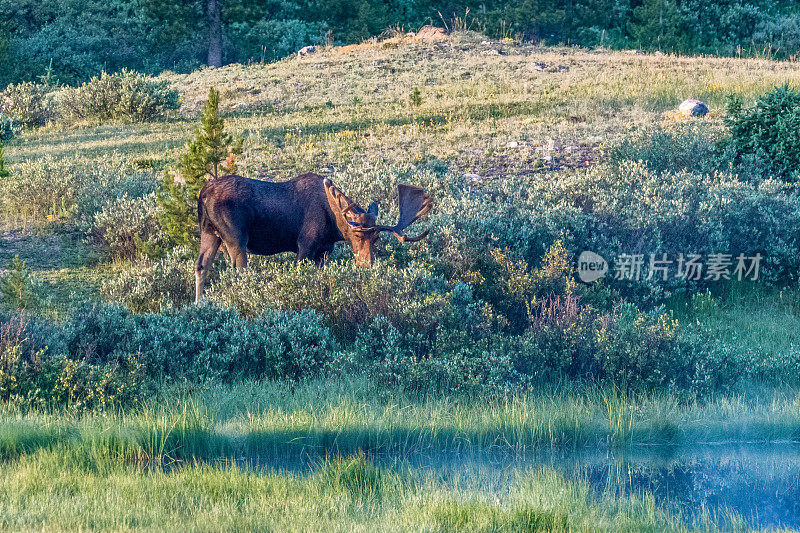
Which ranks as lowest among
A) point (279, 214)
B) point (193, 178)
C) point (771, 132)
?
point (279, 214)

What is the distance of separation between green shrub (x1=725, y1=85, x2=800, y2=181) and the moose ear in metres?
8.83

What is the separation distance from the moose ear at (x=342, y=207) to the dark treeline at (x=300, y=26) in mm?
29222

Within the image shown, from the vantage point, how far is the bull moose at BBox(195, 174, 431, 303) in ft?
35.9

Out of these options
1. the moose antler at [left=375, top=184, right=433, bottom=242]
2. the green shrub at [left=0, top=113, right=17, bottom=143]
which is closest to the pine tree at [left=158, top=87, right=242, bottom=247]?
the moose antler at [left=375, top=184, right=433, bottom=242]

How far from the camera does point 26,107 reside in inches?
1013

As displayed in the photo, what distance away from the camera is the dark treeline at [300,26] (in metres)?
39.0

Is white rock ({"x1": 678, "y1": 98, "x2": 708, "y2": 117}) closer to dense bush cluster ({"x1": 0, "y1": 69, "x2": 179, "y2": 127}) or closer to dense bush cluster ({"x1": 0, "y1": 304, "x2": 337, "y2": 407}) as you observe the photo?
dense bush cluster ({"x1": 0, "y1": 304, "x2": 337, "y2": 407})

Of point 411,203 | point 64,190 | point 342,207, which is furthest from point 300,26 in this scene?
point 342,207

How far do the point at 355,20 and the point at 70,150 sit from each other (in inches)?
967

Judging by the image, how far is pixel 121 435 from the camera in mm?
7367

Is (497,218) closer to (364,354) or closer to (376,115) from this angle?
(364,354)

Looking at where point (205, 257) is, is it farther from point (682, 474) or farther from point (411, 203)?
point (682, 474)

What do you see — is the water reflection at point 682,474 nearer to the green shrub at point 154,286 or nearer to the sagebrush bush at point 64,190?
the green shrub at point 154,286

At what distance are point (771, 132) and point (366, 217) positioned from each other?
31.2ft
